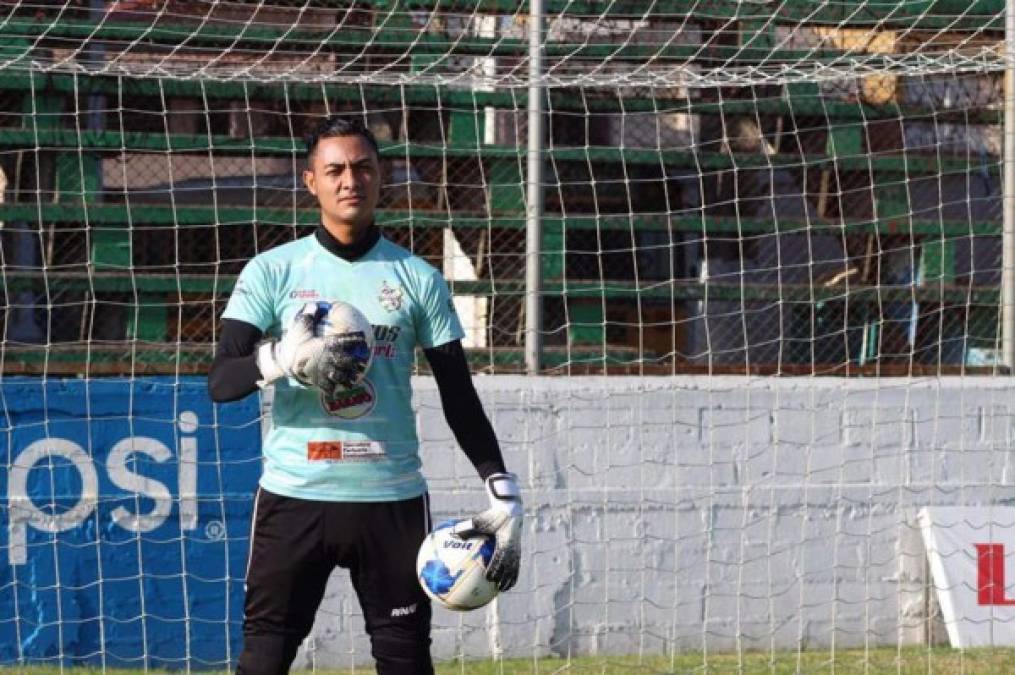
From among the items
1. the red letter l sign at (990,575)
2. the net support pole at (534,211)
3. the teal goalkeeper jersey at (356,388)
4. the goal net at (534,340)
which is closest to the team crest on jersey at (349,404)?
the teal goalkeeper jersey at (356,388)

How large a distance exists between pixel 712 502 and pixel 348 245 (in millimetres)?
3642

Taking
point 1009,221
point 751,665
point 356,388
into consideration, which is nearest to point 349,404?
point 356,388

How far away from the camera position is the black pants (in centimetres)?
461

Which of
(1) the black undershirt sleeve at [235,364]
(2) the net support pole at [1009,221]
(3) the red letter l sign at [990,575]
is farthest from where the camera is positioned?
(2) the net support pole at [1009,221]

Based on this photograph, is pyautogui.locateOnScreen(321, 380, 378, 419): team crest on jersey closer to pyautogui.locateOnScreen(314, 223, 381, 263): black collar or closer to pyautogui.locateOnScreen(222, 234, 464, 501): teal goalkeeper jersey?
pyautogui.locateOnScreen(222, 234, 464, 501): teal goalkeeper jersey

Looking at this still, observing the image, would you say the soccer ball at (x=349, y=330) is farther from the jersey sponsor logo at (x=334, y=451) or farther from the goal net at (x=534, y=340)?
the goal net at (x=534, y=340)

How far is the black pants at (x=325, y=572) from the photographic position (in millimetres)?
4609

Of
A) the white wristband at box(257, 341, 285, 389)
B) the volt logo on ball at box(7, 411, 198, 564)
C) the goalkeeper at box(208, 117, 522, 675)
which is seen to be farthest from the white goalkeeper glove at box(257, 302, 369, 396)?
the volt logo on ball at box(7, 411, 198, 564)

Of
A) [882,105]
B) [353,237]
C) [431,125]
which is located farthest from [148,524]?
[882,105]

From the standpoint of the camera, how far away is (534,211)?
310 inches

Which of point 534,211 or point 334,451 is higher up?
point 534,211

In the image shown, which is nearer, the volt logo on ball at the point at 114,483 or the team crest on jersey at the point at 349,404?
the team crest on jersey at the point at 349,404

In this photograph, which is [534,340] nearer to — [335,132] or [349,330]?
[335,132]

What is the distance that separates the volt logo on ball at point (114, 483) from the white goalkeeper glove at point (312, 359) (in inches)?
128
